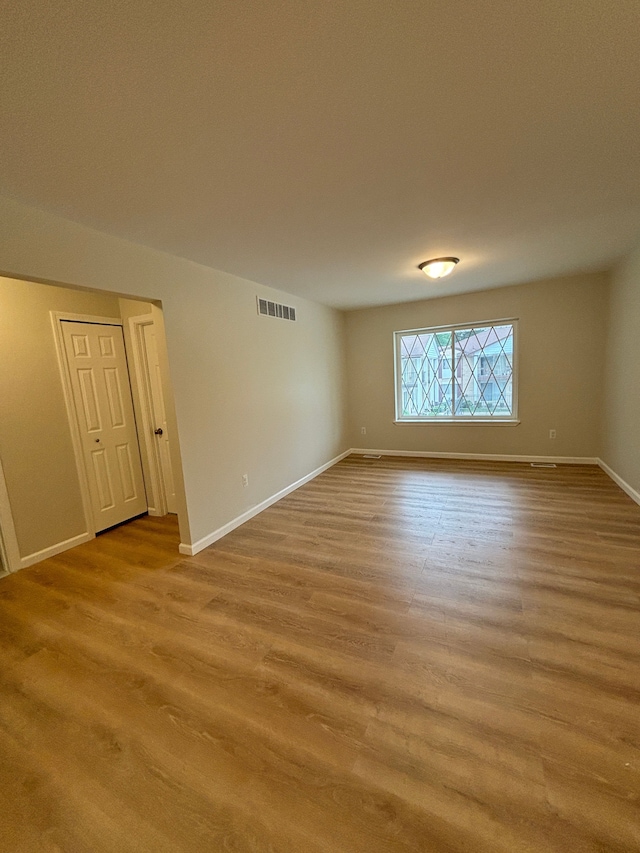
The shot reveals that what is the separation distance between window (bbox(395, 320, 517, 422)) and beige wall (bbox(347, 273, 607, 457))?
148 millimetres

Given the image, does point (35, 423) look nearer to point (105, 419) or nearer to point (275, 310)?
point (105, 419)

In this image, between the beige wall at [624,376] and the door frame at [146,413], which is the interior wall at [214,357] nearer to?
the door frame at [146,413]

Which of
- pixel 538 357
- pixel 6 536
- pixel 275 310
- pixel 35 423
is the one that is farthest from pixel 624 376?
pixel 6 536

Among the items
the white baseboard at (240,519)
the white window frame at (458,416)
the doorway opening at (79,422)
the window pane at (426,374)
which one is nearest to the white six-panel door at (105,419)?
the doorway opening at (79,422)

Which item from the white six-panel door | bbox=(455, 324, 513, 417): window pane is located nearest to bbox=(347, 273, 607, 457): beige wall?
bbox=(455, 324, 513, 417): window pane

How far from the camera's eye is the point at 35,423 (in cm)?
285

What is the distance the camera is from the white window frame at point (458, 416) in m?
4.82

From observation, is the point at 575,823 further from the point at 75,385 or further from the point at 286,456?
the point at 75,385

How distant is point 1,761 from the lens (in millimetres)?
1306

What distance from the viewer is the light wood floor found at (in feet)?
3.54

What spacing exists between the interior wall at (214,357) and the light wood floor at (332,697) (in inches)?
32.4

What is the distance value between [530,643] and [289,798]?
4.38ft

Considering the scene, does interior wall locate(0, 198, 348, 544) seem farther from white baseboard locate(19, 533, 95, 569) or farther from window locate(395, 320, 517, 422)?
window locate(395, 320, 517, 422)

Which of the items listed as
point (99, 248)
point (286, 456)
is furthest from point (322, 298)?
point (99, 248)
